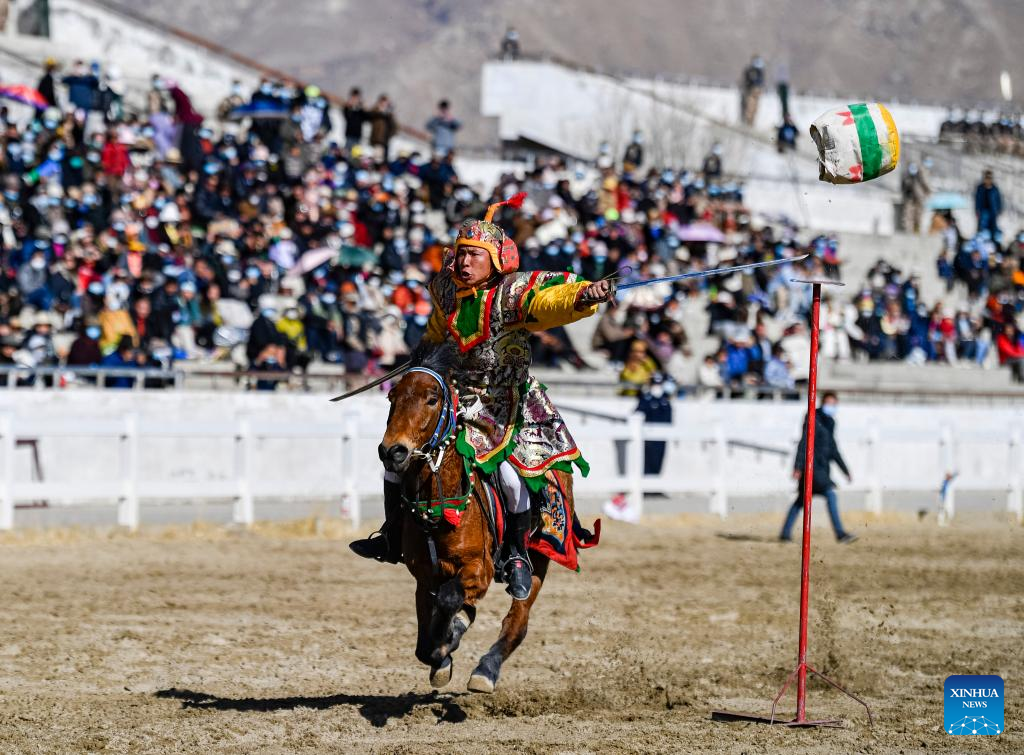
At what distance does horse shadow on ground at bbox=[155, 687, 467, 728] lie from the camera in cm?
948

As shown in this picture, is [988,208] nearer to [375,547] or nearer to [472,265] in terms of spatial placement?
[472,265]

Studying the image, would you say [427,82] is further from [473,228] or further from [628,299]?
[473,228]

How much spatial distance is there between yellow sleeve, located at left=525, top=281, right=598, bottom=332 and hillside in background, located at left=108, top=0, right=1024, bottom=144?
464 ft

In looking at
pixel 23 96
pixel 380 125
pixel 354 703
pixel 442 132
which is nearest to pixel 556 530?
pixel 354 703

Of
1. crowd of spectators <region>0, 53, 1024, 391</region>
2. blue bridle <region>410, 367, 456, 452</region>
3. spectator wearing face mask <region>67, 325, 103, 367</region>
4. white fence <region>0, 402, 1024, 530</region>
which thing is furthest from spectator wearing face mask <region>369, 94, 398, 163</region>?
blue bridle <region>410, 367, 456, 452</region>

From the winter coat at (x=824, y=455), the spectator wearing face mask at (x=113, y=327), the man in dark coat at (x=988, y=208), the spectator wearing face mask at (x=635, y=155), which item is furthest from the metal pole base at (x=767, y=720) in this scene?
the man in dark coat at (x=988, y=208)

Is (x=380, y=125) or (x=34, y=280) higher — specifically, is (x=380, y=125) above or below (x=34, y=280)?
above

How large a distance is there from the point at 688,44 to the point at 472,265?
164251mm

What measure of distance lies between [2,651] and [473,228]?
172 inches

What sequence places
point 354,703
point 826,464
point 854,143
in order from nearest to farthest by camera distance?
point 854,143, point 354,703, point 826,464

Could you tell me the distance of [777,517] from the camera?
2227cm

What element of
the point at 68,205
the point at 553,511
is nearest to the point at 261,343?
Result: the point at 68,205

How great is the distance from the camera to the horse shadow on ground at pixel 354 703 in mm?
9477

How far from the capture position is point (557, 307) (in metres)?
8.93
